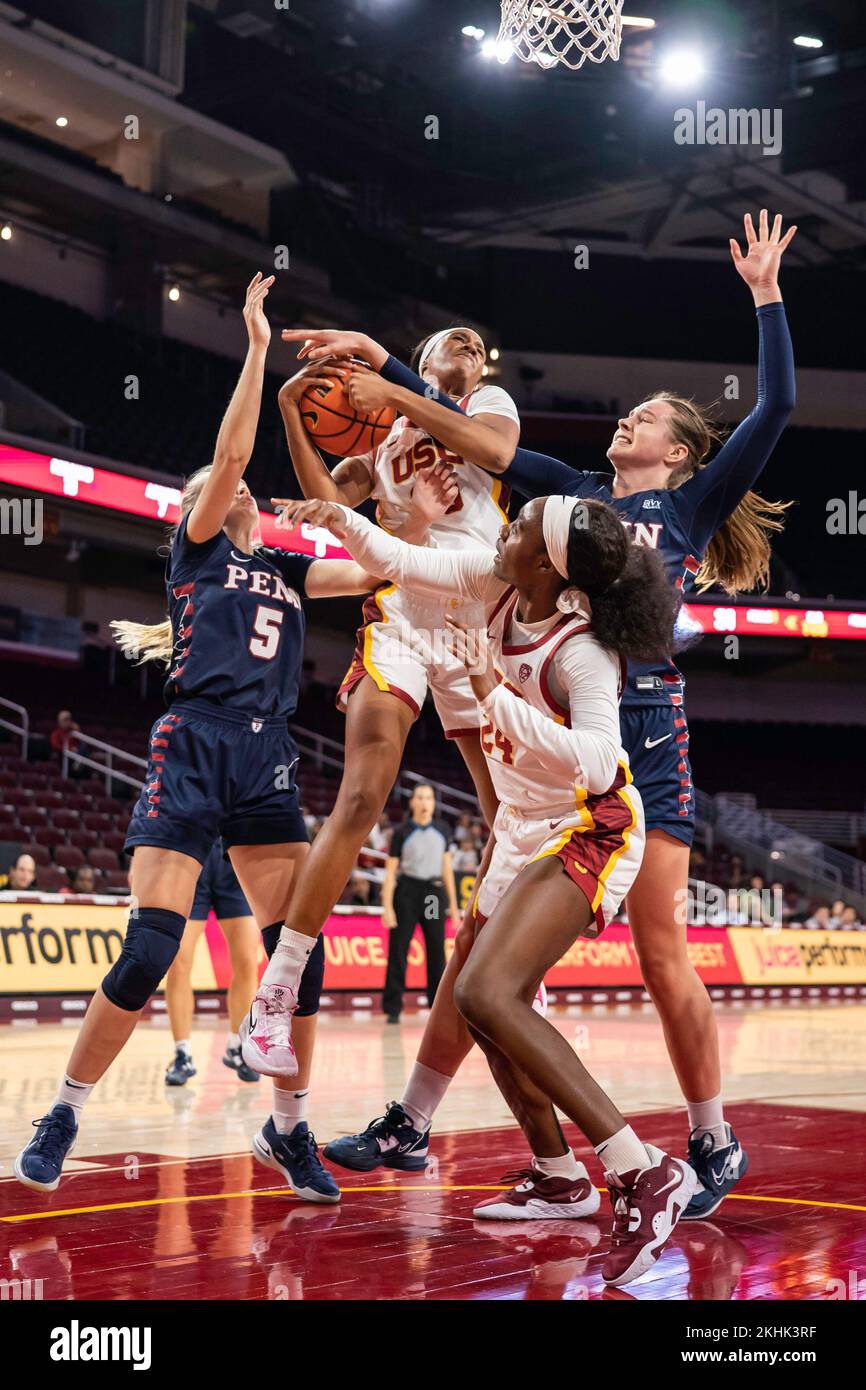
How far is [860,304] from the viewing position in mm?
28625

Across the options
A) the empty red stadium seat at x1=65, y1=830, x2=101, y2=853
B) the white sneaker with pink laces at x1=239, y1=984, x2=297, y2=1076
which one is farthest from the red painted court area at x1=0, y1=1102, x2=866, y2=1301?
the empty red stadium seat at x1=65, y1=830, x2=101, y2=853

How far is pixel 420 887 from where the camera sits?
11.5m

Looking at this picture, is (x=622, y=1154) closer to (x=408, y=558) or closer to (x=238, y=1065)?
(x=408, y=558)

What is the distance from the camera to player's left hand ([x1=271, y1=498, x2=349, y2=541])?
373cm

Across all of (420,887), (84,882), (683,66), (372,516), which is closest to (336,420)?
(420,887)

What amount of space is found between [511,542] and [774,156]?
2270 cm

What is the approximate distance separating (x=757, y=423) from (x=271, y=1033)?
7.76 ft

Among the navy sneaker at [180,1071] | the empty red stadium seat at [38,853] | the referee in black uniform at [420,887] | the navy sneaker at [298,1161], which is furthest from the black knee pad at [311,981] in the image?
the empty red stadium seat at [38,853]

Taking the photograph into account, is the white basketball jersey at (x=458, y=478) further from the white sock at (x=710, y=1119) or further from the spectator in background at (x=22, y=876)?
the spectator in background at (x=22, y=876)

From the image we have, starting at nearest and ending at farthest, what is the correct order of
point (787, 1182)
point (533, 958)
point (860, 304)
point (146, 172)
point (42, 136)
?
1. point (533, 958)
2. point (787, 1182)
3. point (42, 136)
4. point (146, 172)
5. point (860, 304)

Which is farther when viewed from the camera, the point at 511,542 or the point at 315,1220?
the point at 315,1220

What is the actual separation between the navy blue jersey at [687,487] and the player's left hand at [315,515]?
2.07ft

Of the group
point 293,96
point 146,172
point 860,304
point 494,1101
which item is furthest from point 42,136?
point 494,1101
